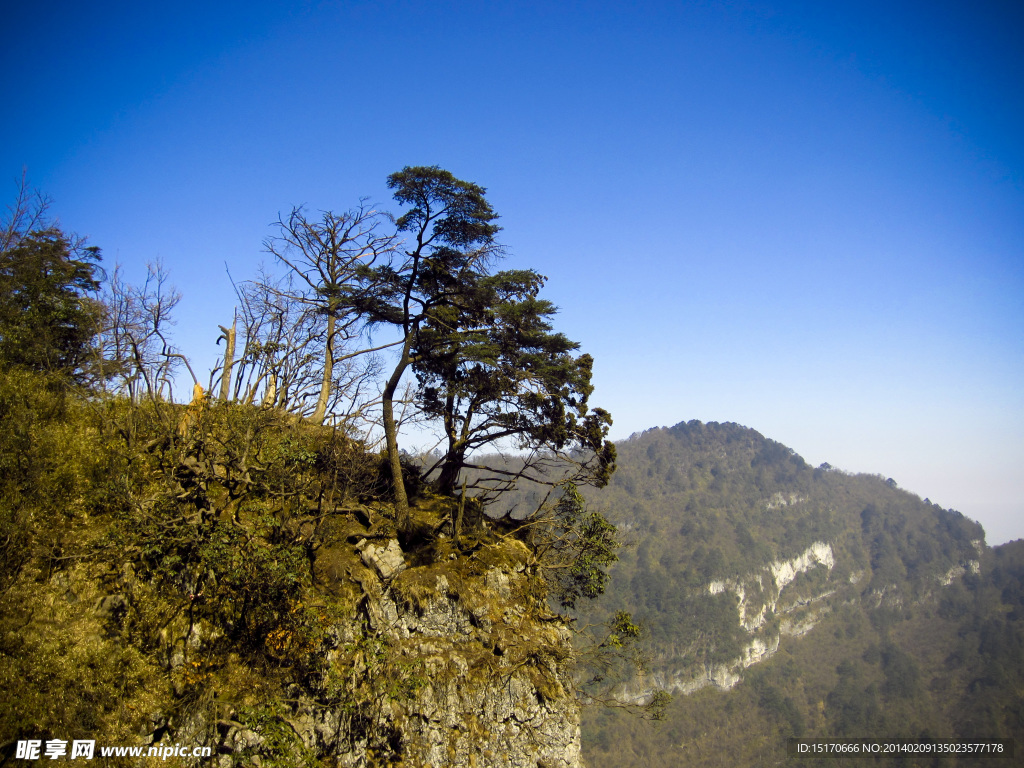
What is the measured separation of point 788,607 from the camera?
441 feet

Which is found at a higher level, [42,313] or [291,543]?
[42,313]

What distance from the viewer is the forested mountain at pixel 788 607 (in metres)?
90.3

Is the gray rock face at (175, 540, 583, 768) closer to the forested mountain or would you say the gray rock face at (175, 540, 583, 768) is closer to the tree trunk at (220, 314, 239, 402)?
the tree trunk at (220, 314, 239, 402)

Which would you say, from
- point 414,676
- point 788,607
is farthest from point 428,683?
point 788,607

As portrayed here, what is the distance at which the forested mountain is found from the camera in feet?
296

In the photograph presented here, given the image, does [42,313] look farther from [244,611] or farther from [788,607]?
[788,607]

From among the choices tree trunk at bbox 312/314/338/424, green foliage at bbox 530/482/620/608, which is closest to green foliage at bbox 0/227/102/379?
tree trunk at bbox 312/314/338/424

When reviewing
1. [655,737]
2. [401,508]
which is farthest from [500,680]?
[655,737]

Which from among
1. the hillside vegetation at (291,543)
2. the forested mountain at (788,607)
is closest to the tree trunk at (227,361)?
the hillside vegetation at (291,543)

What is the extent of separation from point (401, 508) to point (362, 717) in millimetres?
3634

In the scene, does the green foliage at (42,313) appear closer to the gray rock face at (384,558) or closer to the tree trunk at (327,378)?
the tree trunk at (327,378)

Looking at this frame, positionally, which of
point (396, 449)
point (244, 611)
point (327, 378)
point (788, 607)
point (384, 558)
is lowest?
point (788, 607)

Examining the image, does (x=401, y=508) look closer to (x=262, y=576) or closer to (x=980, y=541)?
(x=262, y=576)

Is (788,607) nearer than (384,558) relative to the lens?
No
